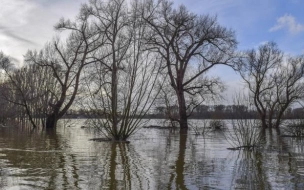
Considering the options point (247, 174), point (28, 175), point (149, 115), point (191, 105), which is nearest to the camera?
point (28, 175)

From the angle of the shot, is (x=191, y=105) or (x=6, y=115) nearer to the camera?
(x=191, y=105)

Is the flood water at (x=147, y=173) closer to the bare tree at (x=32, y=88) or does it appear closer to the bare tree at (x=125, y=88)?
the bare tree at (x=125, y=88)

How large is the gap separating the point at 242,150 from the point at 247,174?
20.5 feet

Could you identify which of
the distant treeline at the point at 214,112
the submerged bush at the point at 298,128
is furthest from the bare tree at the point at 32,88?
the submerged bush at the point at 298,128

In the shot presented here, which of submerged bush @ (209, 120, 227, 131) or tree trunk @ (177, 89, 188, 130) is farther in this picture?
tree trunk @ (177, 89, 188, 130)

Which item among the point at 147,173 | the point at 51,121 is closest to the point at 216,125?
the point at 51,121

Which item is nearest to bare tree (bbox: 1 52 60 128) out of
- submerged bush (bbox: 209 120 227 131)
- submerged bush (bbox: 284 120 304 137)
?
submerged bush (bbox: 209 120 227 131)

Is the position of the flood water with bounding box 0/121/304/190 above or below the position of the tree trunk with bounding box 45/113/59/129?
below

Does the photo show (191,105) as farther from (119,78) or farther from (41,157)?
(41,157)

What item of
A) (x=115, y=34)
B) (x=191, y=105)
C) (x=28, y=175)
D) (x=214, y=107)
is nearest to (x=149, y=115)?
(x=115, y=34)

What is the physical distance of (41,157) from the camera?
1166 centimetres

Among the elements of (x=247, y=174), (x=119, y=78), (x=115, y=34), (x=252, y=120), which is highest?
(x=115, y=34)

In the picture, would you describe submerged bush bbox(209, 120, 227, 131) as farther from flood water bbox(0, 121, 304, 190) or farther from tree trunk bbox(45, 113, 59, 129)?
flood water bbox(0, 121, 304, 190)

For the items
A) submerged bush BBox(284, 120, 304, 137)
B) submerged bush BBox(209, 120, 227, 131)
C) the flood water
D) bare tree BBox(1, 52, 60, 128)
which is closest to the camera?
the flood water
